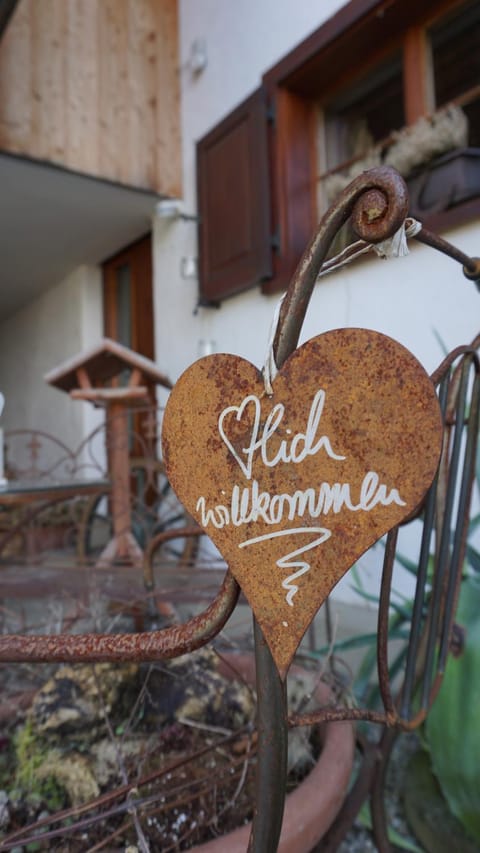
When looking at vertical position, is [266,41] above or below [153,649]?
above

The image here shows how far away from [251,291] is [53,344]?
8.50 feet

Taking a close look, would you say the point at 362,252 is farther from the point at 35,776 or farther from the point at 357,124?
the point at 357,124

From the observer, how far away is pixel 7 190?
127 inches

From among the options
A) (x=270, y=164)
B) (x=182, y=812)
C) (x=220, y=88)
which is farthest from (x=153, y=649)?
(x=220, y=88)

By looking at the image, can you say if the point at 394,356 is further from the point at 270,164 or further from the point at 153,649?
the point at 270,164

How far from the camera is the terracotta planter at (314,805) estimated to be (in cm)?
56

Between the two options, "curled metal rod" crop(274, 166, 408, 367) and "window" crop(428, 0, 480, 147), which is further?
"window" crop(428, 0, 480, 147)

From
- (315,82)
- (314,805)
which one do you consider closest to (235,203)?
(315,82)

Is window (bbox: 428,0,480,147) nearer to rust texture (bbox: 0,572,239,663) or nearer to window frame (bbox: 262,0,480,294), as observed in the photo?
window frame (bbox: 262,0,480,294)

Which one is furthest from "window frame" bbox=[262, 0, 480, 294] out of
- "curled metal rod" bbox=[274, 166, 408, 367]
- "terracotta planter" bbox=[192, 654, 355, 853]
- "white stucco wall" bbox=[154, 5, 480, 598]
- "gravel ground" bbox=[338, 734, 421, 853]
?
"curled metal rod" bbox=[274, 166, 408, 367]

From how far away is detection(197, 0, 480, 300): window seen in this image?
6.65 ft

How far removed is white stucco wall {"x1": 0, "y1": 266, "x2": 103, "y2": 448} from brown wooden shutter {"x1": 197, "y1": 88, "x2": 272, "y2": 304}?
1.62 metres

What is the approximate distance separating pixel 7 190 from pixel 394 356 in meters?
3.52

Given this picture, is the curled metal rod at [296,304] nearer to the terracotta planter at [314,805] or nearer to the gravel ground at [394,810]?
the terracotta planter at [314,805]
